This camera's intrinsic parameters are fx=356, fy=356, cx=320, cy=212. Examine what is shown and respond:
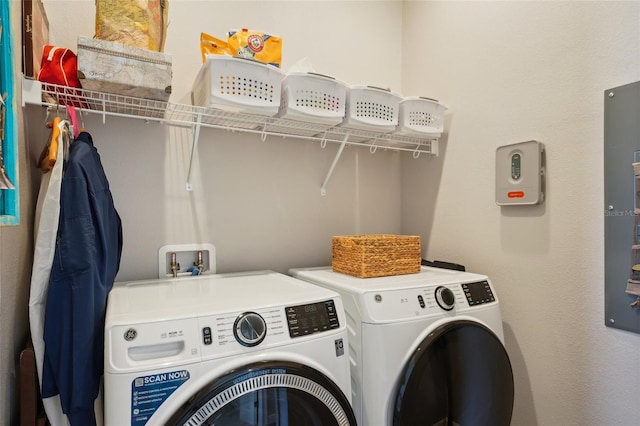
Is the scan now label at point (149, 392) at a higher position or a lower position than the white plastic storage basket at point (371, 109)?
lower

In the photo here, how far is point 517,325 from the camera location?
59.3 inches

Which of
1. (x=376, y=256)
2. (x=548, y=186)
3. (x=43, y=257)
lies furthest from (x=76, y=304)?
(x=548, y=186)

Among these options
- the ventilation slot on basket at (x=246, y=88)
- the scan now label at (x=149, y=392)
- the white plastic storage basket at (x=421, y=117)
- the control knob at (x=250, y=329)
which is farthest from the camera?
the white plastic storage basket at (x=421, y=117)

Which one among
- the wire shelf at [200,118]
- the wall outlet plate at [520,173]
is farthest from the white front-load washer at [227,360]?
the wall outlet plate at [520,173]

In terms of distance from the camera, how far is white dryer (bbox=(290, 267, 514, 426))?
1153 millimetres

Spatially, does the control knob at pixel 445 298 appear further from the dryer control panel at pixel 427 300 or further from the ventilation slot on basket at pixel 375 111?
the ventilation slot on basket at pixel 375 111

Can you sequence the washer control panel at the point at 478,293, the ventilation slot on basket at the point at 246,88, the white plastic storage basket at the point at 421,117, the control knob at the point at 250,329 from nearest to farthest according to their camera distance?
the control knob at the point at 250,329, the ventilation slot on basket at the point at 246,88, the washer control panel at the point at 478,293, the white plastic storage basket at the point at 421,117

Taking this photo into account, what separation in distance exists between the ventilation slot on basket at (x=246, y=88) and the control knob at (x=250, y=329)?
0.77 meters

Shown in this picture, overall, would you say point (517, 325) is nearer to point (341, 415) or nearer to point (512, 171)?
point (512, 171)

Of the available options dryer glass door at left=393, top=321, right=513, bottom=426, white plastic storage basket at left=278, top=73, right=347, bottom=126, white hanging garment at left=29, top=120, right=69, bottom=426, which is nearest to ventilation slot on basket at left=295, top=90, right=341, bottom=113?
white plastic storage basket at left=278, top=73, right=347, bottom=126

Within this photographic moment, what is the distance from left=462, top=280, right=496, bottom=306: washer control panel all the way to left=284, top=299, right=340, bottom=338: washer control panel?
22.4 inches

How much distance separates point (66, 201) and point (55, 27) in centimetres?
83

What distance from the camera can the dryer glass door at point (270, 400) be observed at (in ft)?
2.84

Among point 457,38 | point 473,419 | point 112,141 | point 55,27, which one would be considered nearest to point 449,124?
point 457,38
